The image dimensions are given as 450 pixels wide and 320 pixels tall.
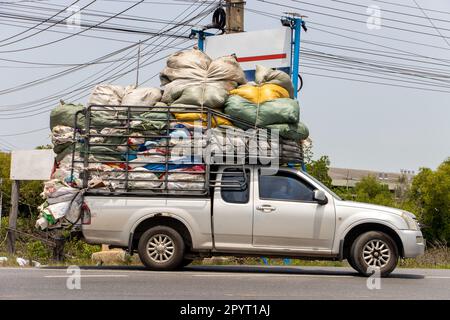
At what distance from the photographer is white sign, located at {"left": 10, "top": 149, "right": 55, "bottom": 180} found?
1812 cm

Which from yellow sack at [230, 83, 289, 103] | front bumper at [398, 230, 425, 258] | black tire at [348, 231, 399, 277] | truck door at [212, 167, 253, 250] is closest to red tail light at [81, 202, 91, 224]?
truck door at [212, 167, 253, 250]

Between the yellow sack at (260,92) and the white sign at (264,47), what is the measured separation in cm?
965

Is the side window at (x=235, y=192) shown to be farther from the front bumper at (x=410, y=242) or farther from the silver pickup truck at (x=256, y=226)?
the front bumper at (x=410, y=242)

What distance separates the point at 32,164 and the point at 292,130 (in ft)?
27.7

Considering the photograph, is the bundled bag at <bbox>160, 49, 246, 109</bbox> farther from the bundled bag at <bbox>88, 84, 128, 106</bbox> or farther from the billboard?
the billboard

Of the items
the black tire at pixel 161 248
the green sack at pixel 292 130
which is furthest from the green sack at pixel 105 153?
the green sack at pixel 292 130

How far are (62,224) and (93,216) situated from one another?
506 millimetres

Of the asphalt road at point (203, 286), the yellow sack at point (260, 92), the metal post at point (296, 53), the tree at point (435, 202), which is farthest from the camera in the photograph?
the tree at point (435, 202)

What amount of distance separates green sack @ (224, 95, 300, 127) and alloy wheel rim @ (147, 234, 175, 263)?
2244 mm

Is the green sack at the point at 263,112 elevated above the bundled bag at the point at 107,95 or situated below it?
below

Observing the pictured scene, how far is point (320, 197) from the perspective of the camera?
38.4ft

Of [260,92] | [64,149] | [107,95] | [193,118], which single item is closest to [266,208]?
[193,118]

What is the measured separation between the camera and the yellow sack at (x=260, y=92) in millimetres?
12484
